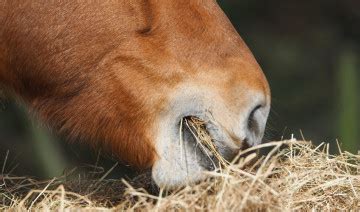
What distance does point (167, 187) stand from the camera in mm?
3492

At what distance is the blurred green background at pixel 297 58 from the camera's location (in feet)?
26.7

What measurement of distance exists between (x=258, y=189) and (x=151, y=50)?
0.75 m

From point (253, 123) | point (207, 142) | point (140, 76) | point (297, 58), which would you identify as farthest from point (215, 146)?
point (297, 58)

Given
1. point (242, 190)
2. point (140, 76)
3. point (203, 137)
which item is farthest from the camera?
point (140, 76)

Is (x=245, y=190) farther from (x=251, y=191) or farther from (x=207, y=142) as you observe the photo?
(x=207, y=142)

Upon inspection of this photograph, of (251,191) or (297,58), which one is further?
(297,58)

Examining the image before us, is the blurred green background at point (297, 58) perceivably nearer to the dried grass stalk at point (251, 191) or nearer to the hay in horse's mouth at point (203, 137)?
the dried grass stalk at point (251, 191)

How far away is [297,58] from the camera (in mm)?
9820

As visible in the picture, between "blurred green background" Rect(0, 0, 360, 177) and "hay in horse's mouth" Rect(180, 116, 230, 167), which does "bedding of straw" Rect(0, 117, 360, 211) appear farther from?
"blurred green background" Rect(0, 0, 360, 177)

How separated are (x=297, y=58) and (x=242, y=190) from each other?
22.6ft

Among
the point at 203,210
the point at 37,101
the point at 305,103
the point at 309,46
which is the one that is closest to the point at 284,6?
the point at 309,46

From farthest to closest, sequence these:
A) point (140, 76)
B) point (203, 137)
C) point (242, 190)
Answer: point (140, 76) < point (203, 137) < point (242, 190)

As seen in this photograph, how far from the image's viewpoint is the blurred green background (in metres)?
8.13

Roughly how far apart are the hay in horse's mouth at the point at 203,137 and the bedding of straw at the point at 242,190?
0.06ft
